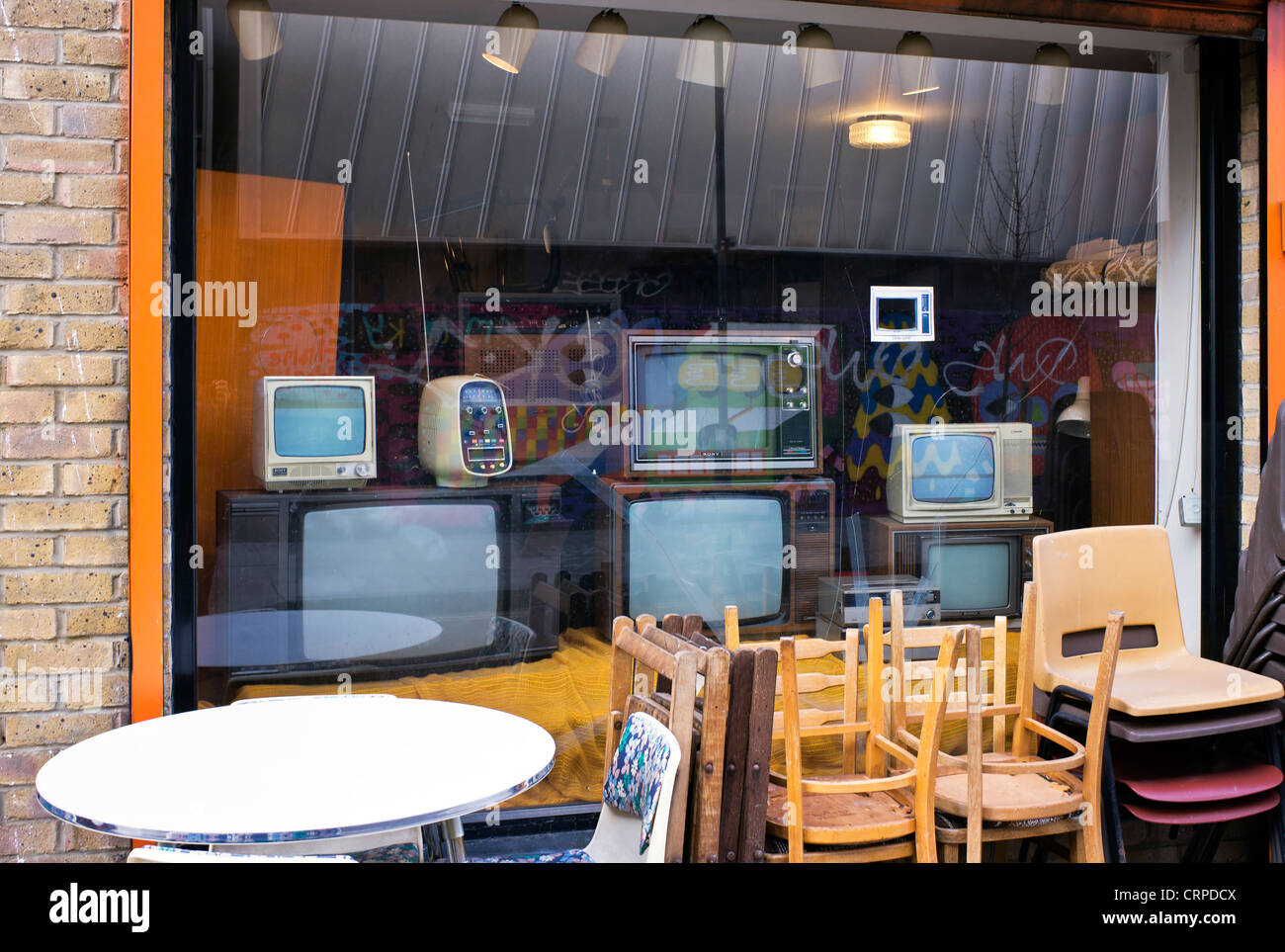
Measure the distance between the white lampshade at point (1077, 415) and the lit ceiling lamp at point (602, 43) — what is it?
1.90 meters

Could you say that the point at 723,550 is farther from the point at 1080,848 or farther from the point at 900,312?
the point at 1080,848

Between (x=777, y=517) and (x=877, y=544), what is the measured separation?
0.36 metres

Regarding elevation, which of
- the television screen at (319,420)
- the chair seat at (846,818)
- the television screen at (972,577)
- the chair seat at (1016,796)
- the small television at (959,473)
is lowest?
the chair seat at (846,818)

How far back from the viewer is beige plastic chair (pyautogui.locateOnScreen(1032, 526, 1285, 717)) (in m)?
2.81

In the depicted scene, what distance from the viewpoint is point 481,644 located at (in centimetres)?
327

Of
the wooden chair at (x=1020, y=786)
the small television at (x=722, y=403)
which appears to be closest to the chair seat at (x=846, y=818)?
the wooden chair at (x=1020, y=786)

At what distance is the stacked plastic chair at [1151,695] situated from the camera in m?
2.70

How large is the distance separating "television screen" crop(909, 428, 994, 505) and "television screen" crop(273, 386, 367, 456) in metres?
1.82

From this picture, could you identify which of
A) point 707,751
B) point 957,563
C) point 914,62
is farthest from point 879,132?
point 707,751

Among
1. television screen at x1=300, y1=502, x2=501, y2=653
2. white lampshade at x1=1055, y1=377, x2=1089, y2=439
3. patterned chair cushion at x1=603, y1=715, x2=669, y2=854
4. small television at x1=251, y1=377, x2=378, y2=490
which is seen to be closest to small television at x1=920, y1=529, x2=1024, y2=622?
white lampshade at x1=1055, y1=377, x2=1089, y2=439

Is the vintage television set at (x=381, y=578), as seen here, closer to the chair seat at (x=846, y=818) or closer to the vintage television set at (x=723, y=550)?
the vintage television set at (x=723, y=550)

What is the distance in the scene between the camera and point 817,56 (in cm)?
356

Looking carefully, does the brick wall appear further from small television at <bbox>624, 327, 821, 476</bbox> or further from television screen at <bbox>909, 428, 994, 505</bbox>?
television screen at <bbox>909, 428, 994, 505</bbox>

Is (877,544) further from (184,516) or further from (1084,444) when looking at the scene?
(184,516)
